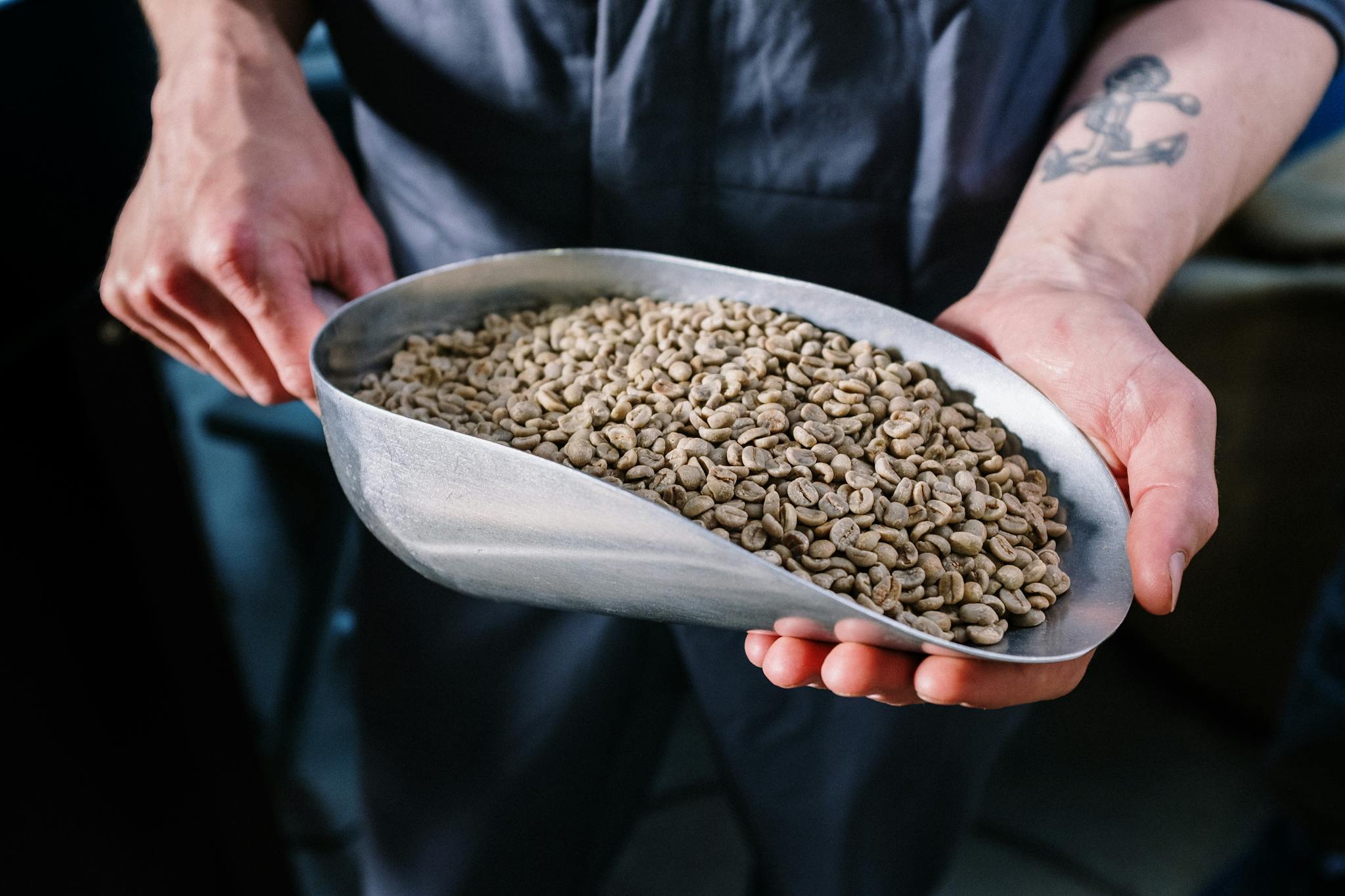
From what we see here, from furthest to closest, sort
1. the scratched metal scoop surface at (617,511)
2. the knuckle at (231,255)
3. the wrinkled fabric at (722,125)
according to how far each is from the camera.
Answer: the wrinkled fabric at (722,125) < the knuckle at (231,255) < the scratched metal scoop surface at (617,511)

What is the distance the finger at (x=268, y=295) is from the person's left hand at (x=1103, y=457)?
0.30 metres

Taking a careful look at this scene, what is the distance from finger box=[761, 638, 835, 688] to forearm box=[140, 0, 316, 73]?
0.52 m

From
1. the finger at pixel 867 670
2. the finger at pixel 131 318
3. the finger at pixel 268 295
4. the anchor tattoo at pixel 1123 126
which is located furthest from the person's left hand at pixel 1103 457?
the finger at pixel 131 318

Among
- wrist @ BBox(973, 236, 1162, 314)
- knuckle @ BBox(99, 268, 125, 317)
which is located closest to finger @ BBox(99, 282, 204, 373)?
knuckle @ BBox(99, 268, 125, 317)

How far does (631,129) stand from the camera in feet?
2.21

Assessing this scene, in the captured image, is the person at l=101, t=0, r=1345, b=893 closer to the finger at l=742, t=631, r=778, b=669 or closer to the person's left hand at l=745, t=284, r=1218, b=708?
the person's left hand at l=745, t=284, r=1218, b=708

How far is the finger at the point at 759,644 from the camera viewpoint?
0.47m

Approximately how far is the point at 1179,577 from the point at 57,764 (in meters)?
0.84

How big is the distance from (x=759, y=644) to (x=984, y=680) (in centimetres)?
10

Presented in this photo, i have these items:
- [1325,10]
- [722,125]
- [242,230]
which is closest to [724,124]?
[722,125]

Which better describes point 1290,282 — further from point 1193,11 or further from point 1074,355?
point 1074,355

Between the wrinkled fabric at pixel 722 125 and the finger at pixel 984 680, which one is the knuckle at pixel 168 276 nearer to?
the wrinkled fabric at pixel 722 125

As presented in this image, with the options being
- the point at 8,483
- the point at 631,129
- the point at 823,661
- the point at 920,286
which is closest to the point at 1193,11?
the point at 920,286

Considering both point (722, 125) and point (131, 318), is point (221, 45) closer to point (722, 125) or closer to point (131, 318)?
point (131, 318)
